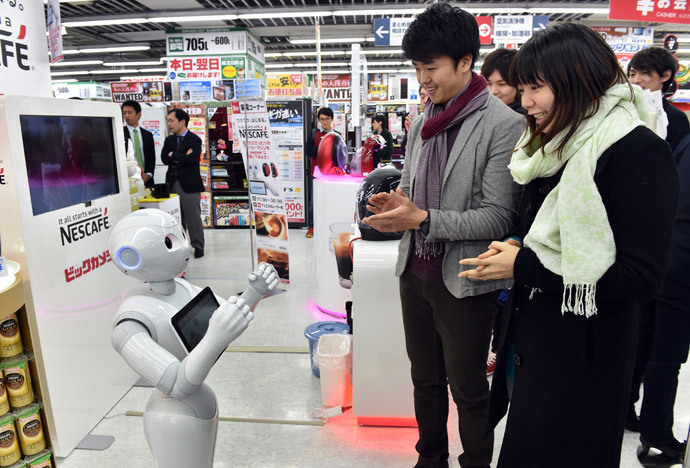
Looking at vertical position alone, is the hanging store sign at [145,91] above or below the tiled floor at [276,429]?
above

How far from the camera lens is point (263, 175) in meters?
4.26

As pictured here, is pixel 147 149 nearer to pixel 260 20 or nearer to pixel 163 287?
pixel 163 287

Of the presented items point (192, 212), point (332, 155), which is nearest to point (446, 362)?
point (332, 155)

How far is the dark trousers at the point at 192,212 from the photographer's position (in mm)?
5719

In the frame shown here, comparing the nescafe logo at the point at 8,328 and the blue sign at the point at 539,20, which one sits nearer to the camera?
the nescafe logo at the point at 8,328

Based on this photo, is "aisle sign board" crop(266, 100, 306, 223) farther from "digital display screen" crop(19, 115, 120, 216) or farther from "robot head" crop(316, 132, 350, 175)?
"digital display screen" crop(19, 115, 120, 216)

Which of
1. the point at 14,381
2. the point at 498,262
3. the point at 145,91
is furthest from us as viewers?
the point at 145,91

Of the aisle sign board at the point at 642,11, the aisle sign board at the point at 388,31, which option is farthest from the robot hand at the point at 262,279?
the aisle sign board at the point at 388,31

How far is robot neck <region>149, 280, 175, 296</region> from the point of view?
1.67 m

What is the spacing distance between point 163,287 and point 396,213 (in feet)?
2.91

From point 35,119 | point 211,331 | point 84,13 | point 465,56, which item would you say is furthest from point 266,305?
point 84,13

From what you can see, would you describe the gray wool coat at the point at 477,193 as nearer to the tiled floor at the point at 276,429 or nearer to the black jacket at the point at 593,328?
the black jacket at the point at 593,328

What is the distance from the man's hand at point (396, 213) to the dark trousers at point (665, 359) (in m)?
1.23

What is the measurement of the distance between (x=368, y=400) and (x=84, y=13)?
11.3m
